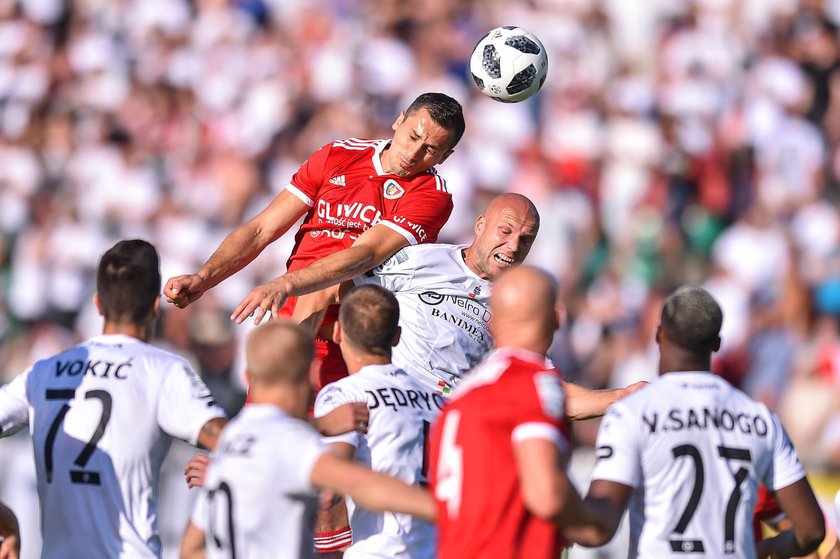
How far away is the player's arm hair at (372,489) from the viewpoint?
5.20 meters

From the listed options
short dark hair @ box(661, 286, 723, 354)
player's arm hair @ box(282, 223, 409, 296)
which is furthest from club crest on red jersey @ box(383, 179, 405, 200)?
short dark hair @ box(661, 286, 723, 354)

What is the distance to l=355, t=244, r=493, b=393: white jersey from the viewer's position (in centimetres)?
854

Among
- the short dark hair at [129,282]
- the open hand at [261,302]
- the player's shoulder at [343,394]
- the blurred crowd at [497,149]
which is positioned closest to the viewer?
the short dark hair at [129,282]

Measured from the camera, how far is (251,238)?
887 cm

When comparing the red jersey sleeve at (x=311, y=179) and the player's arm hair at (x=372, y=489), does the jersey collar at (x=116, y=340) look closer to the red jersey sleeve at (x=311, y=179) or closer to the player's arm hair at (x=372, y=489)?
the player's arm hair at (x=372, y=489)

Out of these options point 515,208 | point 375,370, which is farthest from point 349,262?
point 375,370

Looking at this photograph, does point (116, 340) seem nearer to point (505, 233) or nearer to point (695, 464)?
point (695, 464)

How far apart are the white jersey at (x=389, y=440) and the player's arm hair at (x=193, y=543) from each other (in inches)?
42.0

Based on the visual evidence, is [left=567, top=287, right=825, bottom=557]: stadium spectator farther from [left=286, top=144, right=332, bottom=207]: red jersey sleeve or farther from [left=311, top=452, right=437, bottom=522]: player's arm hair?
[left=286, top=144, right=332, bottom=207]: red jersey sleeve

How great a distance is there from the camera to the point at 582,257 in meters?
15.3

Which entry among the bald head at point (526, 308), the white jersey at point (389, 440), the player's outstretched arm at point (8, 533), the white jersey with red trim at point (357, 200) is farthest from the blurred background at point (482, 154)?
the bald head at point (526, 308)

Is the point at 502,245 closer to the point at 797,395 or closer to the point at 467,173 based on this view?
the point at 797,395

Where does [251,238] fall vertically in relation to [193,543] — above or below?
above

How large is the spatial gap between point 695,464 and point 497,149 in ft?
35.4
